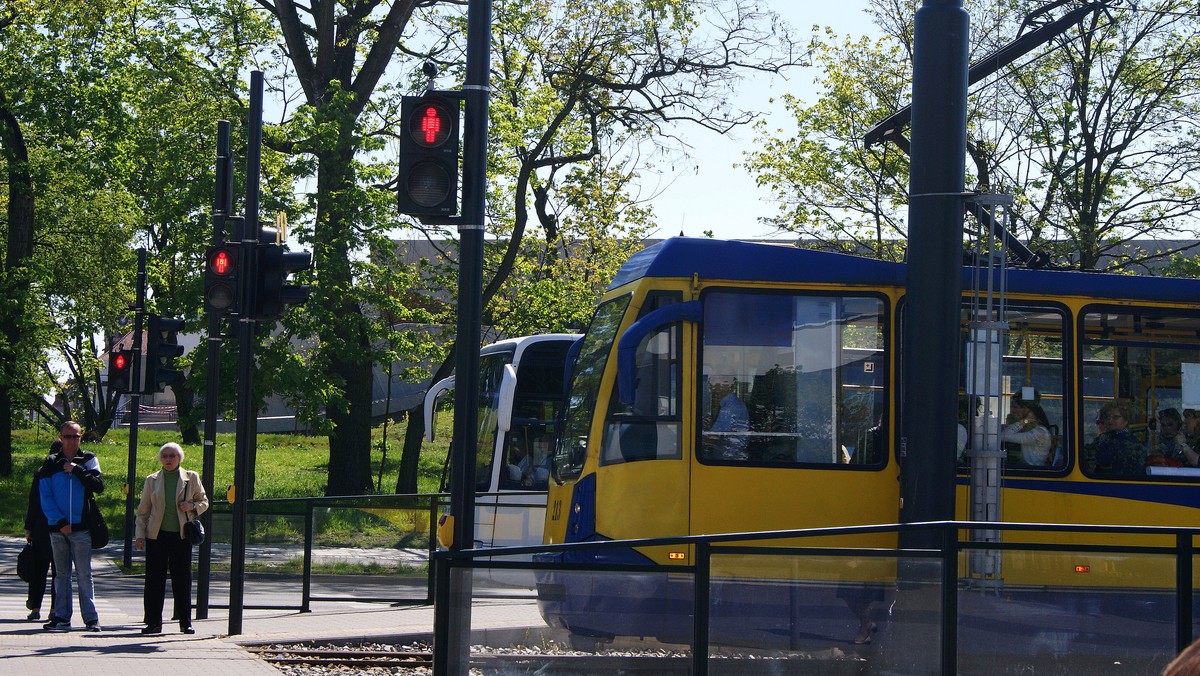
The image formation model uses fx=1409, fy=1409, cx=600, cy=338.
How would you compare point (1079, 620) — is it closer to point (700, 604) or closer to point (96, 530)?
point (700, 604)

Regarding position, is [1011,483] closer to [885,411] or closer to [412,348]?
[885,411]

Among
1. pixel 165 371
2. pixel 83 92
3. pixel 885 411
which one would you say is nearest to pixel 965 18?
pixel 885 411

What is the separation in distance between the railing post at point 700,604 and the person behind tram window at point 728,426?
313 centimetres

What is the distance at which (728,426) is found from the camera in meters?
10.6

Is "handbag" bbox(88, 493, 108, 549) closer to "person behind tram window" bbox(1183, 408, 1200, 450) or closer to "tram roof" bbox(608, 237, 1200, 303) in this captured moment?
"tram roof" bbox(608, 237, 1200, 303)

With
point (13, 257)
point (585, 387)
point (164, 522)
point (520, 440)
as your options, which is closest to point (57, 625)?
point (164, 522)

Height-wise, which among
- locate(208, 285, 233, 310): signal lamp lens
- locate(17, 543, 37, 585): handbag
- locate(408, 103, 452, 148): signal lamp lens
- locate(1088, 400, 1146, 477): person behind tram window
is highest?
locate(408, 103, 452, 148): signal lamp lens

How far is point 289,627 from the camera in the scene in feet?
43.9

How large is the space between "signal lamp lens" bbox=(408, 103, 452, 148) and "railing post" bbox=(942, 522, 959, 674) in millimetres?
3778

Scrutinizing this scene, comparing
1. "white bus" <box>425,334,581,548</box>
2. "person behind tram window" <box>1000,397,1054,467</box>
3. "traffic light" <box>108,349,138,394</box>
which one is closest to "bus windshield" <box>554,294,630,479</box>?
"person behind tram window" <box>1000,397,1054,467</box>

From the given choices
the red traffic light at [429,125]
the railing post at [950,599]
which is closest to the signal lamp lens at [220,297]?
the red traffic light at [429,125]

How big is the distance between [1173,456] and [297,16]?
885 inches

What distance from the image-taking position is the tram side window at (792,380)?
34.7 feet

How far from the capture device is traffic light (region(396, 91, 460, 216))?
8.56 metres
